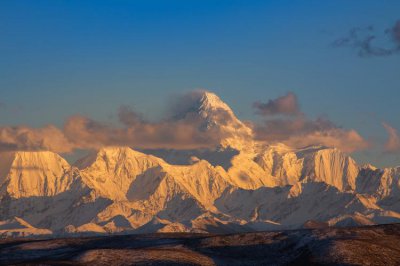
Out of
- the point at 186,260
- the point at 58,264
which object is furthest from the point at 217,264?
the point at 58,264

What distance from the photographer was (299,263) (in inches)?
7505

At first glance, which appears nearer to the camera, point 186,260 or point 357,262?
point 357,262

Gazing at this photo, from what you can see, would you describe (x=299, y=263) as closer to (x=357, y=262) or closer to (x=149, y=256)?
(x=357, y=262)

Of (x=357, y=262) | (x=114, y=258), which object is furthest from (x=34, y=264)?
(x=357, y=262)

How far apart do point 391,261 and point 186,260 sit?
41756mm

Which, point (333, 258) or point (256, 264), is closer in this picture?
point (333, 258)

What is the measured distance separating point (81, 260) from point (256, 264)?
36.7m

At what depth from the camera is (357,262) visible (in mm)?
180125

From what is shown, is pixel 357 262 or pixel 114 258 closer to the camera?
pixel 357 262

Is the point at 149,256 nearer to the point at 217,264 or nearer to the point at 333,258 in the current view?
the point at 217,264

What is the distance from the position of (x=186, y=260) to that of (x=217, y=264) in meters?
7.13

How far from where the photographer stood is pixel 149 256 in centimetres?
19788

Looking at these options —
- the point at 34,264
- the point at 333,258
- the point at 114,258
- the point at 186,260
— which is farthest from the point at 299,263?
the point at 34,264

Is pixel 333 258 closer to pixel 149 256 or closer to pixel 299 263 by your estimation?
pixel 299 263
